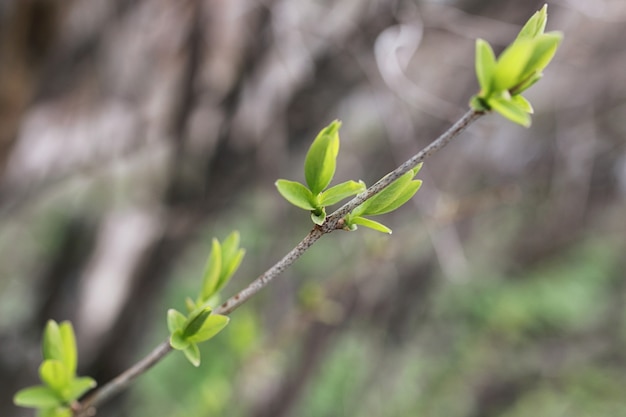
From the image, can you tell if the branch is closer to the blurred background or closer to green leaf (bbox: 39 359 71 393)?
green leaf (bbox: 39 359 71 393)

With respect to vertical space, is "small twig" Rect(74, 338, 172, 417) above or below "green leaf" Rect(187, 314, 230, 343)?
above

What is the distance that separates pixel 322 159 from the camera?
7.3 inches

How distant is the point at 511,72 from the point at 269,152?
2.22 feet

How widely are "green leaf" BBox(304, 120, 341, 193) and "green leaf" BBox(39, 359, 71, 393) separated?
14 centimetres

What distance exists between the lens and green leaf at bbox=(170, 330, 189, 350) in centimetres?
20

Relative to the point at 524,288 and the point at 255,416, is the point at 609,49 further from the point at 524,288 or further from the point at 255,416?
the point at 524,288

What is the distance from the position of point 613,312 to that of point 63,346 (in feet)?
6.76

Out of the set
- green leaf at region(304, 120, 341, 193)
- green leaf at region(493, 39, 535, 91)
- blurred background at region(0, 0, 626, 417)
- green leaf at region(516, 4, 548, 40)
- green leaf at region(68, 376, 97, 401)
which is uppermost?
blurred background at region(0, 0, 626, 417)

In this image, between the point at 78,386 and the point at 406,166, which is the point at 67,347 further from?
the point at 406,166

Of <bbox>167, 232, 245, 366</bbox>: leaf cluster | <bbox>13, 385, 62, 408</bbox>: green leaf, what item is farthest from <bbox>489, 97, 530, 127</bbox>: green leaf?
<bbox>13, 385, 62, 408</bbox>: green leaf

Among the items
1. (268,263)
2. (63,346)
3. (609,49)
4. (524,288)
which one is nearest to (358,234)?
(268,263)

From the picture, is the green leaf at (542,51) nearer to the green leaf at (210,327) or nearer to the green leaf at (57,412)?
the green leaf at (210,327)

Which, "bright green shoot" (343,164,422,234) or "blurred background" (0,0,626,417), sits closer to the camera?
"bright green shoot" (343,164,422,234)

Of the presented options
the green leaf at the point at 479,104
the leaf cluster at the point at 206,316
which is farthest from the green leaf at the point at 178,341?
the green leaf at the point at 479,104
